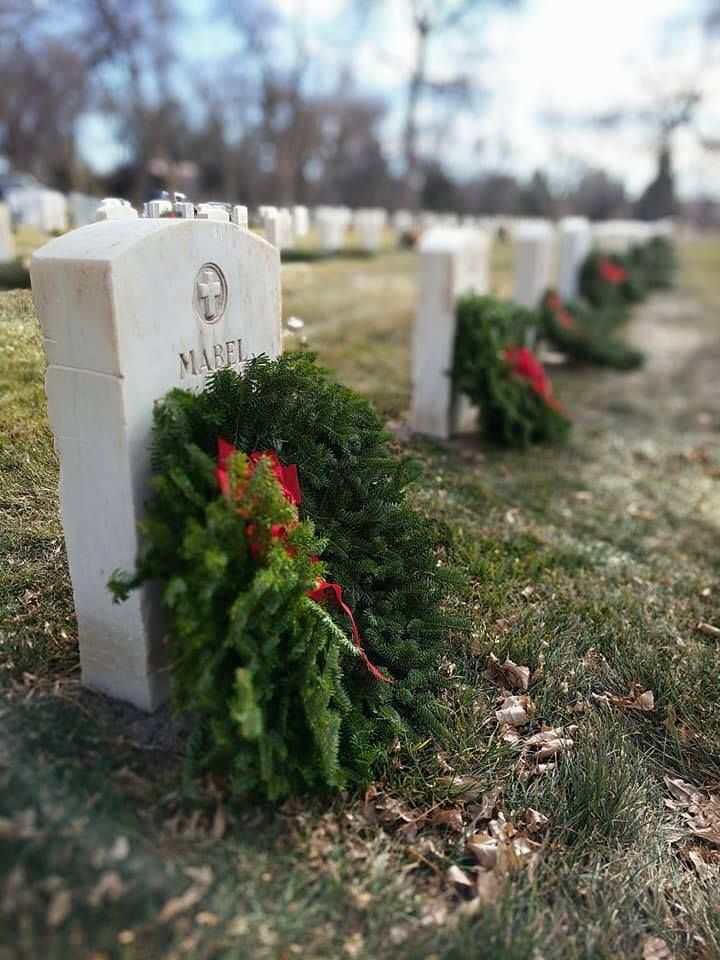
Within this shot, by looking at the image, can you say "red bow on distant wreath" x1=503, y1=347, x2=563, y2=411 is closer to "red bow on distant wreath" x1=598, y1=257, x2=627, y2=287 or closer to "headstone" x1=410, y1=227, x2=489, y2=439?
"headstone" x1=410, y1=227, x2=489, y2=439

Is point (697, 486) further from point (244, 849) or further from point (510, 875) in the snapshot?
point (244, 849)

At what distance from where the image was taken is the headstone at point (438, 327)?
206 inches

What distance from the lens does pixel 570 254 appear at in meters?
10.6

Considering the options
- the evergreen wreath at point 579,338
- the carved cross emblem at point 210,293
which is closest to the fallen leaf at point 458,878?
the carved cross emblem at point 210,293

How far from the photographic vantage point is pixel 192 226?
91.4 inches

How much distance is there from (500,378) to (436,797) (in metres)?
3.72

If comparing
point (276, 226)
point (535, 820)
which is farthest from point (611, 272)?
point (535, 820)

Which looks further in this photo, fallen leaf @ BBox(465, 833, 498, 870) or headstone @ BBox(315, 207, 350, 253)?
headstone @ BBox(315, 207, 350, 253)

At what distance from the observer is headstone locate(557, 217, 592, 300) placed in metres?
10.5

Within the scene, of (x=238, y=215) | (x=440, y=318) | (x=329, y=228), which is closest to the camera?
(x=238, y=215)

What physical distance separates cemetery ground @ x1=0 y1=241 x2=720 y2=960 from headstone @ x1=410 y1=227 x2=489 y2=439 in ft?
4.28

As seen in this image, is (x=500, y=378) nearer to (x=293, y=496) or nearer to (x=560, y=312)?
(x=293, y=496)

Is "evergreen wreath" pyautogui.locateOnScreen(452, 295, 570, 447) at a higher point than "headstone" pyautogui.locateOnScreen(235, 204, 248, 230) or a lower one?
lower

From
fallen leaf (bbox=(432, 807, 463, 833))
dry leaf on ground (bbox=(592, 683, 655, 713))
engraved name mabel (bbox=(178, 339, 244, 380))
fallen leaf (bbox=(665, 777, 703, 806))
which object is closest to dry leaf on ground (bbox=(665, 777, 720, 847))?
fallen leaf (bbox=(665, 777, 703, 806))
